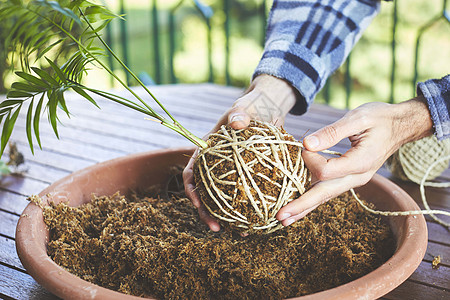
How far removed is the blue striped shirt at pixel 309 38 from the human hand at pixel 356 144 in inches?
10.8

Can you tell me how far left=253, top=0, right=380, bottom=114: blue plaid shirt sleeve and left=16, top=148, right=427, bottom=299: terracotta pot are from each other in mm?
313

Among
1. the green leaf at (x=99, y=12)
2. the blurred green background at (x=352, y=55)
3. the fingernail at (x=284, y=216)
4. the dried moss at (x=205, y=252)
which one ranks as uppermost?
the green leaf at (x=99, y=12)

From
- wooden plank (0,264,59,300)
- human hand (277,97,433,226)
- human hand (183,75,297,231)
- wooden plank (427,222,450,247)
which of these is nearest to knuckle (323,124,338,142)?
human hand (277,97,433,226)

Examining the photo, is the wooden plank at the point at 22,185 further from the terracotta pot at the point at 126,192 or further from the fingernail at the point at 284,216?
the fingernail at the point at 284,216

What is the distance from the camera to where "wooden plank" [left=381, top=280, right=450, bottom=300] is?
869 mm

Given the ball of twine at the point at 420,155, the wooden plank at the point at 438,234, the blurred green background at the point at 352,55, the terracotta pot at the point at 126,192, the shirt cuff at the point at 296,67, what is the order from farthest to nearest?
1. the blurred green background at the point at 352,55
2. the ball of twine at the point at 420,155
3. the shirt cuff at the point at 296,67
4. the wooden plank at the point at 438,234
5. the terracotta pot at the point at 126,192

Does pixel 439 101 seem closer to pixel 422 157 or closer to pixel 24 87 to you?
pixel 422 157

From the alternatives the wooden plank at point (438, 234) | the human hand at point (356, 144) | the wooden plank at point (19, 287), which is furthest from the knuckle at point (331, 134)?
the wooden plank at point (19, 287)

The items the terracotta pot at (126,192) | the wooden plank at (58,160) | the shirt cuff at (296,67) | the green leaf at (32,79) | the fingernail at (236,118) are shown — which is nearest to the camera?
the terracotta pot at (126,192)

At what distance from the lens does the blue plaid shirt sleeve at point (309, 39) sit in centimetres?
120

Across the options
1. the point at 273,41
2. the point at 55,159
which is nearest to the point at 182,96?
the point at 55,159

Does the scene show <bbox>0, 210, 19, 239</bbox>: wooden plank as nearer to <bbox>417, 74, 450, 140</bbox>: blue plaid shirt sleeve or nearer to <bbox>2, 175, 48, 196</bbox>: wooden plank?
<bbox>2, 175, 48, 196</bbox>: wooden plank

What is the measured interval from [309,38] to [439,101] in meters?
0.40

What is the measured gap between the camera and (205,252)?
2.99 feet
